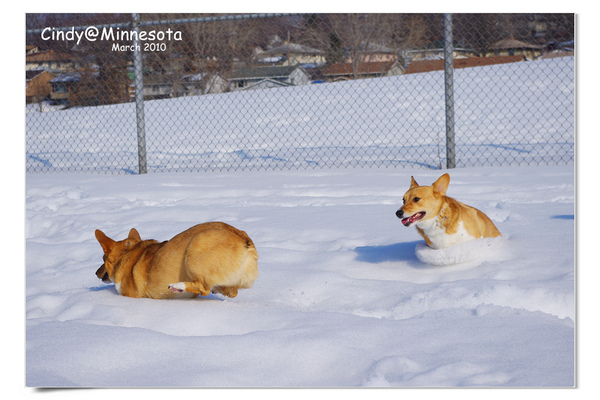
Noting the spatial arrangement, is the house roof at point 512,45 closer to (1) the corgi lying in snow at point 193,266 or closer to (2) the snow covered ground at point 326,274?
(2) the snow covered ground at point 326,274

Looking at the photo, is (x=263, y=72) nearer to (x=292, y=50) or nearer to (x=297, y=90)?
(x=292, y=50)

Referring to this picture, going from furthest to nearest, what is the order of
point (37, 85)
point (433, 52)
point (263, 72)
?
point (433, 52), point (263, 72), point (37, 85)

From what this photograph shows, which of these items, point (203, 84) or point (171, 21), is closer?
point (171, 21)

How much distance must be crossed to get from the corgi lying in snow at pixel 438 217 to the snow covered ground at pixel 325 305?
11cm

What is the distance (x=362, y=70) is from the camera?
4.33 m

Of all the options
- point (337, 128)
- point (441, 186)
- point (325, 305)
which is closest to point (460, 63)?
point (337, 128)

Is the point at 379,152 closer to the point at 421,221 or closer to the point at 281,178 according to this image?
the point at 281,178

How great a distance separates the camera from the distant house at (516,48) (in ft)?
11.3

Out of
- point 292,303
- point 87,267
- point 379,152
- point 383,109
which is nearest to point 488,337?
point 292,303

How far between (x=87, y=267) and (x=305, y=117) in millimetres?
4778

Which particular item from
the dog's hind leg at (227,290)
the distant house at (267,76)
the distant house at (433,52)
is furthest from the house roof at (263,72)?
the dog's hind leg at (227,290)

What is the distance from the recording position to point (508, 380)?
1.72 m

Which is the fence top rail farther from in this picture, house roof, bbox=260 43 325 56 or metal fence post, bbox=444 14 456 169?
metal fence post, bbox=444 14 456 169

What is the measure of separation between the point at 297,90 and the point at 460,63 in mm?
1488
